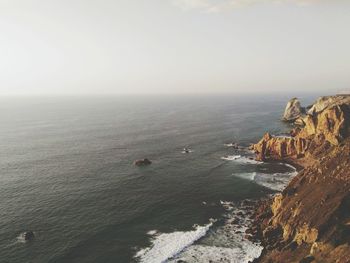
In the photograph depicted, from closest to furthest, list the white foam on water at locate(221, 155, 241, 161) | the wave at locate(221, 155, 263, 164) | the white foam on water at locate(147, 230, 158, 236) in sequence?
the white foam on water at locate(147, 230, 158, 236)
the wave at locate(221, 155, 263, 164)
the white foam on water at locate(221, 155, 241, 161)

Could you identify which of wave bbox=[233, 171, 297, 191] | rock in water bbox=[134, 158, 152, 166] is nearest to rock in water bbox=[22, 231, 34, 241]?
rock in water bbox=[134, 158, 152, 166]

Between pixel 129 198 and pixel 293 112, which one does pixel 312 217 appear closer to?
pixel 129 198

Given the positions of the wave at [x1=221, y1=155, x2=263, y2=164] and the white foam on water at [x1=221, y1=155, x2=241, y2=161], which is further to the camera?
the white foam on water at [x1=221, y1=155, x2=241, y2=161]

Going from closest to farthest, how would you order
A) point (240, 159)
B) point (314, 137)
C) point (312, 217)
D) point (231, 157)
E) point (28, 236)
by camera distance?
1. point (312, 217)
2. point (28, 236)
3. point (314, 137)
4. point (240, 159)
5. point (231, 157)

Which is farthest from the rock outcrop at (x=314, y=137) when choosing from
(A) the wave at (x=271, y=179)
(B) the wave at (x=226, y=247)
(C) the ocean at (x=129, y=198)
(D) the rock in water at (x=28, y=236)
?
(D) the rock in water at (x=28, y=236)

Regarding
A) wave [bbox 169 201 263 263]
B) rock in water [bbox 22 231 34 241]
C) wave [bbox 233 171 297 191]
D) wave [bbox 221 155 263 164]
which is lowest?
wave [bbox 169 201 263 263]

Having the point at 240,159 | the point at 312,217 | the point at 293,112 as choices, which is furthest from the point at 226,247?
the point at 293,112

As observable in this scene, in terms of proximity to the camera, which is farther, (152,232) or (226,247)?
(152,232)

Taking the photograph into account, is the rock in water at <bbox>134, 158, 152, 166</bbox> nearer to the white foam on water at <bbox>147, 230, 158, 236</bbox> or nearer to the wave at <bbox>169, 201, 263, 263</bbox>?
the white foam on water at <bbox>147, 230, 158, 236</bbox>
